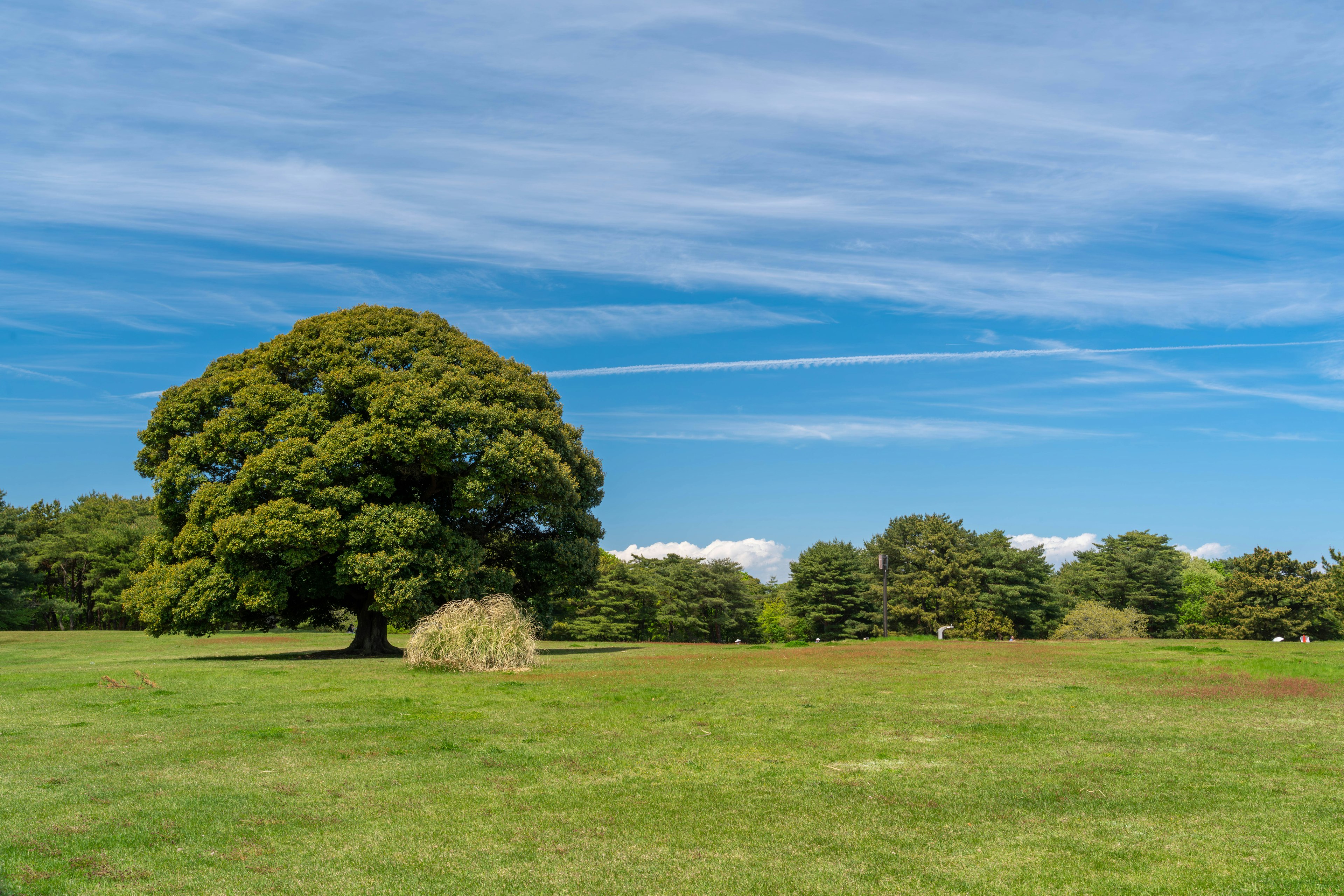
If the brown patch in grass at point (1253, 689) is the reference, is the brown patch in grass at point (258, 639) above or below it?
below

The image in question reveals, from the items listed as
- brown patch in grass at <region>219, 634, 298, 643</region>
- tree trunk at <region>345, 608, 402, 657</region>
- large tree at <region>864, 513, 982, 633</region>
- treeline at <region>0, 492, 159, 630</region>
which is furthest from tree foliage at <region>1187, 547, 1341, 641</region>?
treeline at <region>0, 492, 159, 630</region>

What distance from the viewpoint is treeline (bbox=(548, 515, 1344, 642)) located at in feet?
224

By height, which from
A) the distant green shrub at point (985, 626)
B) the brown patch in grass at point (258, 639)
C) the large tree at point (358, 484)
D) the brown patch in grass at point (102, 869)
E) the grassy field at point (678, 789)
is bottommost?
the distant green shrub at point (985, 626)

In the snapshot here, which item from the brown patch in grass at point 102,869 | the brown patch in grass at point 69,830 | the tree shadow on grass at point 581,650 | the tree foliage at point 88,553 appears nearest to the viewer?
the brown patch in grass at point 102,869

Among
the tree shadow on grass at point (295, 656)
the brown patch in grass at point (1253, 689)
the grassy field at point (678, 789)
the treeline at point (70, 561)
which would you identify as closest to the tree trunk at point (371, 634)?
the tree shadow on grass at point (295, 656)

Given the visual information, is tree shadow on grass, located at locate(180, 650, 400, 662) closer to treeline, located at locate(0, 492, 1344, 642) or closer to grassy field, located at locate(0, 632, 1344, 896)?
grassy field, located at locate(0, 632, 1344, 896)

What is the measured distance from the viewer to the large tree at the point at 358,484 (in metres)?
26.7

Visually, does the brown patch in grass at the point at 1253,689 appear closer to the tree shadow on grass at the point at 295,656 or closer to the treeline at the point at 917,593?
the tree shadow on grass at the point at 295,656

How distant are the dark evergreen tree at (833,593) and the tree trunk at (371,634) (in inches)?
1948

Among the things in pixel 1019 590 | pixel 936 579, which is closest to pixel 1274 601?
pixel 1019 590

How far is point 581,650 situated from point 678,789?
25.7 m

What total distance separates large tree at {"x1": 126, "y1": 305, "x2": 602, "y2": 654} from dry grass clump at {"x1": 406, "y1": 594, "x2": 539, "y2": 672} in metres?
5.24

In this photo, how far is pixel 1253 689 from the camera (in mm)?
15891

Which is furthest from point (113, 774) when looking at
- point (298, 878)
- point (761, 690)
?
point (761, 690)
